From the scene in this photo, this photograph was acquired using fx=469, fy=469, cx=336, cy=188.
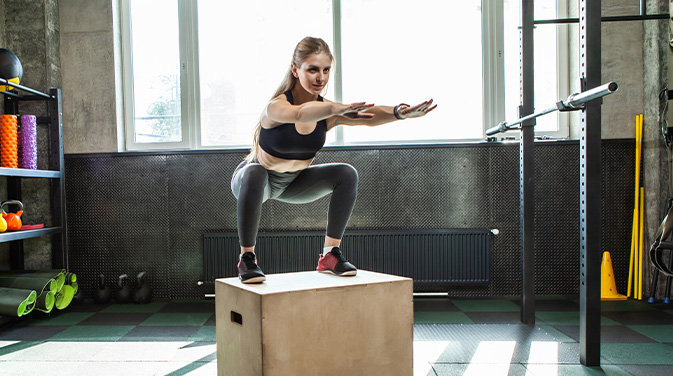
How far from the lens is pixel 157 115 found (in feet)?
12.0

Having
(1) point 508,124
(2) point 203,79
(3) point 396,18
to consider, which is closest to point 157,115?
(2) point 203,79

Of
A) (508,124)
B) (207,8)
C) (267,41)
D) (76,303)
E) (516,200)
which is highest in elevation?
(207,8)

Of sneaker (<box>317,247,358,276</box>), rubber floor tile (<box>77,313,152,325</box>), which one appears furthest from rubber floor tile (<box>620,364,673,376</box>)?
rubber floor tile (<box>77,313,152,325</box>)

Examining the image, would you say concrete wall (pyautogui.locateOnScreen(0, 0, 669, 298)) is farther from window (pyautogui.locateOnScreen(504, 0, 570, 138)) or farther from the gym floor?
the gym floor

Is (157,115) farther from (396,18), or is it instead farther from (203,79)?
(396,18)

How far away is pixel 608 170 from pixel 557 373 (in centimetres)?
197

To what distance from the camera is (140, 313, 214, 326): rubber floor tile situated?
2.84 m

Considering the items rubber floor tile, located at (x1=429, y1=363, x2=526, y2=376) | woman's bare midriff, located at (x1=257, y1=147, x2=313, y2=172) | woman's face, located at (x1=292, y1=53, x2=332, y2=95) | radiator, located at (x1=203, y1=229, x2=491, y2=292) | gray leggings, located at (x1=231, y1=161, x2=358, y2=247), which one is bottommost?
rubber floor tile, located at (x1=429, y1=363, x2=526, y2=376)

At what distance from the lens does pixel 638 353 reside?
7.15 ft

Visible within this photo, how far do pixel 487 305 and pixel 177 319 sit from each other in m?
2.03

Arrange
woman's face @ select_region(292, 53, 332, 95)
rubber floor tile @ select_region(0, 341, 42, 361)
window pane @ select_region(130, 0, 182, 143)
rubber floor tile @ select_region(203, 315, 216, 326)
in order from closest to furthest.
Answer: woman's face @ select_region(292, 53, 332, 95) < rubber floor tile @ select_region(0, 341, 42, 361) < rubber floor tile @ select_region(203, 315, 216, 326) < window pane @ select_region(130, 0, 182, 143)

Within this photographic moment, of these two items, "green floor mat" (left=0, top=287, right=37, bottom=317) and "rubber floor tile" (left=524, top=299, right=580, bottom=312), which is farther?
"rubber floor tile" (left=524, top=299, right=580, bottom=312)

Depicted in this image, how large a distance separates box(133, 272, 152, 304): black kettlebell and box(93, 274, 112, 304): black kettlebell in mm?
220

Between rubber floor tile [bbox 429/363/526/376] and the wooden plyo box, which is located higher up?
the wooden plyo box
